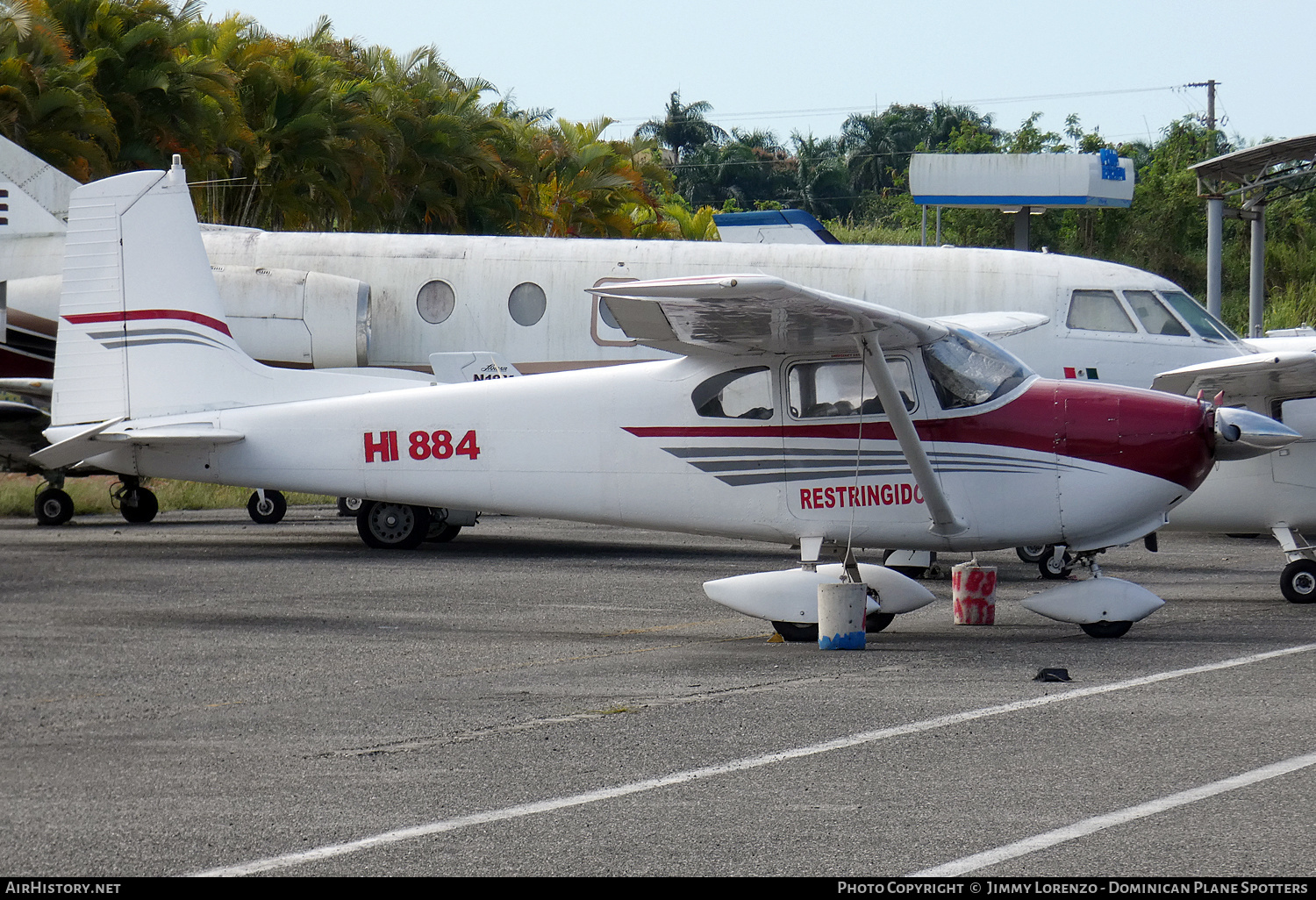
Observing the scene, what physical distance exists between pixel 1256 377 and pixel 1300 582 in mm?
1662

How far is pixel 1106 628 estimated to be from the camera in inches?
377

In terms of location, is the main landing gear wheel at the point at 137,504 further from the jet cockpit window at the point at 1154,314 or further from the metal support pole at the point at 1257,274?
the metal support pole at the point at 1257,274

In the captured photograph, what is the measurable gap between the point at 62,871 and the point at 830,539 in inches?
256

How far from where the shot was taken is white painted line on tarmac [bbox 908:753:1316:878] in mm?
4402

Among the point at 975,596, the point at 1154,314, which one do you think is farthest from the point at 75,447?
the point at 1154,314

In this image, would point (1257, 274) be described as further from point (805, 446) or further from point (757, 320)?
point (757, 320)

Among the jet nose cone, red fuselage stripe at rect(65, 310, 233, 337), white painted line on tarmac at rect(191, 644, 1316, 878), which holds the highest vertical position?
red fuselage stripe at rect(65, 310, 233, 337)

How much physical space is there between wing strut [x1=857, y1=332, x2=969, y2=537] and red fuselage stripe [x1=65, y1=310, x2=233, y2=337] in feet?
21.0

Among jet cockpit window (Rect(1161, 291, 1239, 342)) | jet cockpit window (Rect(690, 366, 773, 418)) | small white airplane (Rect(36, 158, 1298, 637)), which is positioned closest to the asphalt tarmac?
small white airplane (Rect(36, 158, 1298, 637))

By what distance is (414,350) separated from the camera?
1775cm

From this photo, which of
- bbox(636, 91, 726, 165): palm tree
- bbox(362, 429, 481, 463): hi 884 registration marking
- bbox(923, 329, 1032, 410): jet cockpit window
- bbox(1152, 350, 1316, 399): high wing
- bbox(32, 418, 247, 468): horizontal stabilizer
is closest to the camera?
bbox(923, 329, 1032, 410): jet cockpit window

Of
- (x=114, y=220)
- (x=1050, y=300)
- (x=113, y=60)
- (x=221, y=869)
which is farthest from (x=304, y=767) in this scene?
(x=113, y=60)

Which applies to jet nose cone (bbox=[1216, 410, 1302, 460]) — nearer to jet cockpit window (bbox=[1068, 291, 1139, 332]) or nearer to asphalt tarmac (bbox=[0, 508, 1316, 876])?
asphalt tarmac (bbox=[0, 508, 1316, 876])

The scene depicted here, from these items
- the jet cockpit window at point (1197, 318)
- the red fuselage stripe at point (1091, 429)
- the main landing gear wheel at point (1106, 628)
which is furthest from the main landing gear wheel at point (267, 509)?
the main landing gear wheel at point (1106, 628)
